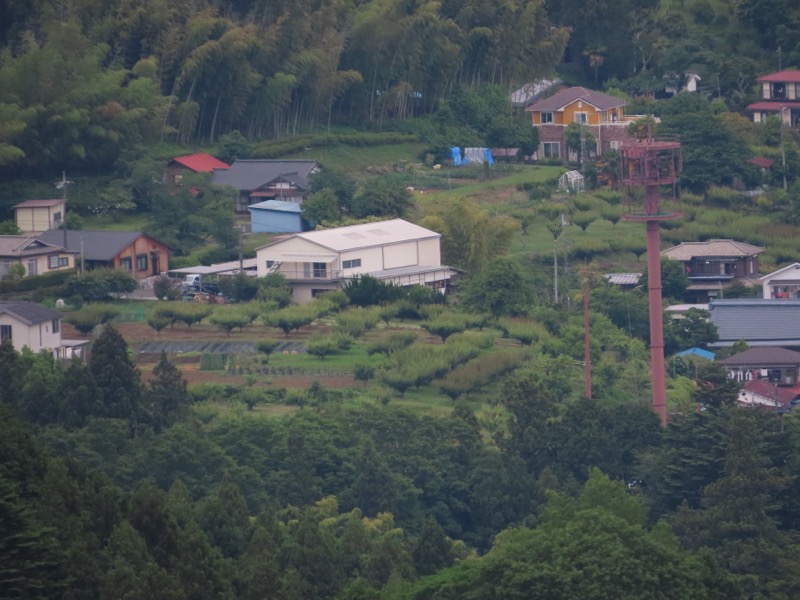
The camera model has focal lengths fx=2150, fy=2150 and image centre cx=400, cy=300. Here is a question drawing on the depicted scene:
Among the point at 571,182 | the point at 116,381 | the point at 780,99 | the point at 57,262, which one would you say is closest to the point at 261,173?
the point at 57,262

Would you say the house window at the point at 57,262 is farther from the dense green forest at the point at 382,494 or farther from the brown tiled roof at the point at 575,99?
the brown tiled roof at the point at 575,99

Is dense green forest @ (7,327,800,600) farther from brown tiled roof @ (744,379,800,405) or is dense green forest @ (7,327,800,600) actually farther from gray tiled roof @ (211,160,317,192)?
gray tiled roof @ (211,160,317,192)

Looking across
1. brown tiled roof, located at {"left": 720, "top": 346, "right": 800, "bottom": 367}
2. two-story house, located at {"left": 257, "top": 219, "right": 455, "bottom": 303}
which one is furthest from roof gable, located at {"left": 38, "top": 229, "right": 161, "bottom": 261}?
brown tiled roof, located at {"left": 720, "top": 346, "right": 800, "bottom": 367}

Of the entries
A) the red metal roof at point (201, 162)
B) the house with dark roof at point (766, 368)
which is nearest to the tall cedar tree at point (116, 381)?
the house with dark roof at point (766, 368)

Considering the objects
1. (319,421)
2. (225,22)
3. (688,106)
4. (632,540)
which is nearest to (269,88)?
(225,22)

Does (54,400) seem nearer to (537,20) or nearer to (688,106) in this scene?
(688,106)
